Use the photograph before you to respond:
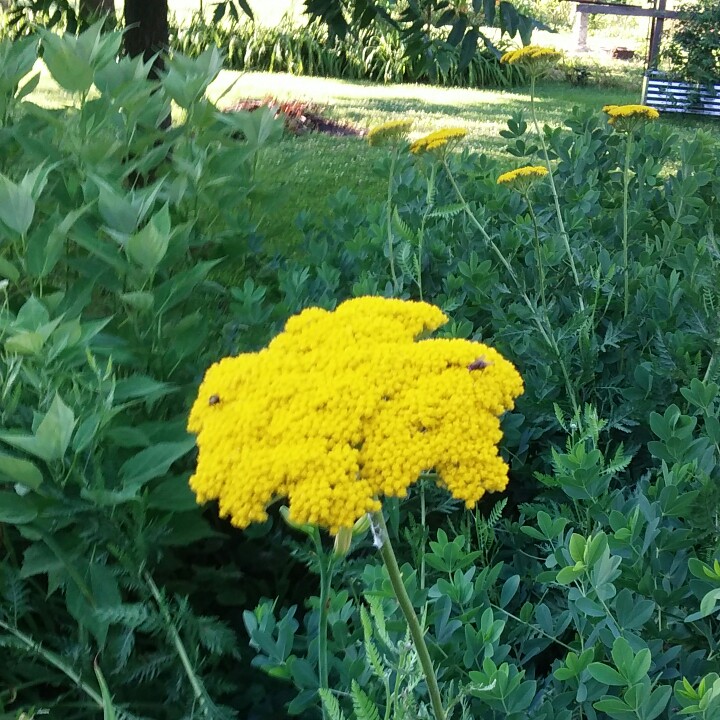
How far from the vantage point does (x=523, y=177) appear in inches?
74.7

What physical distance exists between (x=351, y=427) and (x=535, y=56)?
173 cm

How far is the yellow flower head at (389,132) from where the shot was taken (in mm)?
1988

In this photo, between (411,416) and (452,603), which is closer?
(411,416)

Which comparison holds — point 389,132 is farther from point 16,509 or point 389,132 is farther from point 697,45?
point 697,45

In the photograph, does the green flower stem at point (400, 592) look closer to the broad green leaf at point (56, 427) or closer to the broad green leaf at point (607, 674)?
the broad green leaf at point (607, 674)

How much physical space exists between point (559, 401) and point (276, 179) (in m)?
4.32

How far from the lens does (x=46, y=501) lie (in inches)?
47.2

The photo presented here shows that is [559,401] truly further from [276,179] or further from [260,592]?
[276,179]

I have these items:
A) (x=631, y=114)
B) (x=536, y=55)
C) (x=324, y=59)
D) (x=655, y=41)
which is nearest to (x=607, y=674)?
(x=631, y=114)

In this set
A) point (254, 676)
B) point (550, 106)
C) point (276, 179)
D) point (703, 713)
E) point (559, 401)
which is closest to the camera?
point (703, 713)

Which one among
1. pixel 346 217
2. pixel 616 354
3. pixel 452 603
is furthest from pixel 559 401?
pixel 346 217

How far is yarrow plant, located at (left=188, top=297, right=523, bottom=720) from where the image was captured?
82cm

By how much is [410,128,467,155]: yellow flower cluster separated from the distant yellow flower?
0.44 metres

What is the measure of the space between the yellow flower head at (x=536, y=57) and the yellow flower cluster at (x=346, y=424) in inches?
59.6
